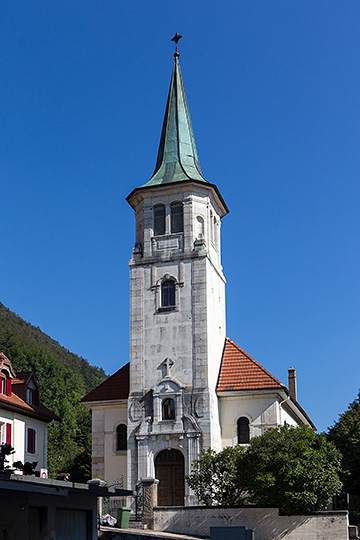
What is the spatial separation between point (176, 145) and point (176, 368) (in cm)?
1366

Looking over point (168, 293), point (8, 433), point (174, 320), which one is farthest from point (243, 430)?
point (8, 433)

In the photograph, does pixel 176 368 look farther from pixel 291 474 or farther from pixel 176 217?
pixel 291 474

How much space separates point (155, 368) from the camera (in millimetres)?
39500

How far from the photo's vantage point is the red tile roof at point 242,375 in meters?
39.5

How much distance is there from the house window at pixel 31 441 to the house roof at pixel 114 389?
360 centimetres

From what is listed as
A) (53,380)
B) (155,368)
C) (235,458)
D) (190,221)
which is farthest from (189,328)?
(53,380)

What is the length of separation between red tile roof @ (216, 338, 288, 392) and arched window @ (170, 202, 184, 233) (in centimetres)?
764

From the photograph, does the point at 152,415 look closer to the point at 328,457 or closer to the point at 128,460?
the point at 128,460

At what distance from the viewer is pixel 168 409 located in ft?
127

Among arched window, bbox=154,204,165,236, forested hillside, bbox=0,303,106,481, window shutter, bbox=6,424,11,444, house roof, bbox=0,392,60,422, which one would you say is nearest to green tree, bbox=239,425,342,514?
window shutter, bbox=6,424,11,444

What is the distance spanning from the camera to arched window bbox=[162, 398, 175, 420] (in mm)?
38594

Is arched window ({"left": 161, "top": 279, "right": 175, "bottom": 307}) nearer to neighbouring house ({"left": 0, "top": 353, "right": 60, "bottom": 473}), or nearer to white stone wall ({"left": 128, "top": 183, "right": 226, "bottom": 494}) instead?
white stone wall ({"left": 128, "top": 183, "right": 226, "bottom": 494})

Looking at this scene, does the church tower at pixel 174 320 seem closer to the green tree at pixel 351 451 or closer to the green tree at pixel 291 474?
the green tree at pixel 291 474

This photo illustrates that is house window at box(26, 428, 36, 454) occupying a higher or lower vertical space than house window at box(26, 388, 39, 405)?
lower
